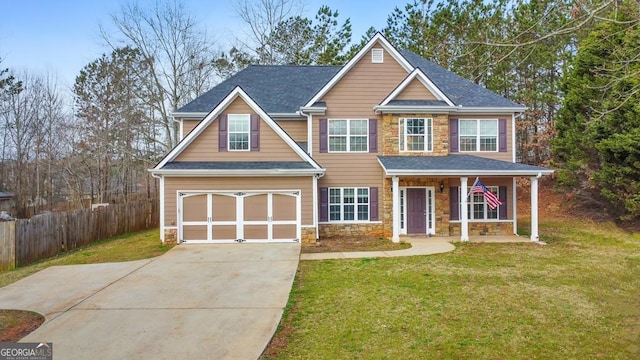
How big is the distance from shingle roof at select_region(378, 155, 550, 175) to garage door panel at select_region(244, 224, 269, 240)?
514cm

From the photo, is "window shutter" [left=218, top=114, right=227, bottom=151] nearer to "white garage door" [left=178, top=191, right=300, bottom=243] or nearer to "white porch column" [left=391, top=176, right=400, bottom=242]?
"white garage door" [left=178, top=191, right=300, bottom=243]

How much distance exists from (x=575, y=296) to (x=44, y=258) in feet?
49.5

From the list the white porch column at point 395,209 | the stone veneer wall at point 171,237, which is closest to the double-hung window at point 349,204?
the white porch column at point 395,209

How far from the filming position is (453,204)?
15.4 metres

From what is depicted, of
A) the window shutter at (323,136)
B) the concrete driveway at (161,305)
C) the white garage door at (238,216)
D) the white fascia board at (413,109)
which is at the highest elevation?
the white fascia board at (413,109)

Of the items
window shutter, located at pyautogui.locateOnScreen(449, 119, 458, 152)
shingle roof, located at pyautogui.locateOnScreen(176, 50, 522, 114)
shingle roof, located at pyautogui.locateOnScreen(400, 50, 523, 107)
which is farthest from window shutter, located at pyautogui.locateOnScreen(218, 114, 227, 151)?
window shutter, located at pyautogui.locateOnScreen(449, 119, 458, 152)

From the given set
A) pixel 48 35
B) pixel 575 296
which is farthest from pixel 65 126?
pixel 575 296

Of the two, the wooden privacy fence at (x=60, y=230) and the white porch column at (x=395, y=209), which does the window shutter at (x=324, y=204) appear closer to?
the white porch column at (x=395, y=209)

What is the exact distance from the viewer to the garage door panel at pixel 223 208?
13.7 m

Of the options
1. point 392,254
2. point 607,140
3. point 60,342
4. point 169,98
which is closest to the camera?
point 60,342

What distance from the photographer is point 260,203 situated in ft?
45.2

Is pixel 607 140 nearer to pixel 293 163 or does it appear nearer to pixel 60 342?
pixel 293 163

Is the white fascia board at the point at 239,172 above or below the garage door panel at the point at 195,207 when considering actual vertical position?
above

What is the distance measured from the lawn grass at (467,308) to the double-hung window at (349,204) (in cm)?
454
